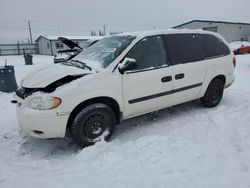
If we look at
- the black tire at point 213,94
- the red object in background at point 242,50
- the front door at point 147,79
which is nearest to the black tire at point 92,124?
the front door at point 147,79

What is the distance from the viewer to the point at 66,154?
3.41 meters

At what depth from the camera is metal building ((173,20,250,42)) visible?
101 ft

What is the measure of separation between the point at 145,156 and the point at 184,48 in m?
2.36

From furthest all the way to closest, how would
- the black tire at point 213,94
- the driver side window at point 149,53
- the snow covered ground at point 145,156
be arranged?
the black tire at point 213,94 → the driver side window at point 149,53 → the snow covered ground at point 145,156

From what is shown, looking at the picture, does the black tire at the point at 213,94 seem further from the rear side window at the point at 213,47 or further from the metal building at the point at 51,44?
the metal building at the point at 51,44

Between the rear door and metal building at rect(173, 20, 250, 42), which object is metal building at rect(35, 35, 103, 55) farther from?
the rear door

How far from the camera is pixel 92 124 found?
11.4 ft

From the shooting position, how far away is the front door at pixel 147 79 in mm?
3686

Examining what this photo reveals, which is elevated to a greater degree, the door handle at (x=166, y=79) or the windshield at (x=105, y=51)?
the windshield at (x=105, y=51)

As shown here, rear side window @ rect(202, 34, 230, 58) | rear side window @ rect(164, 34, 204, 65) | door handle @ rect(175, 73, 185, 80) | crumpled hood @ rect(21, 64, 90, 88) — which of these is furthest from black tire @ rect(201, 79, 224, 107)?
crumpled hood @ rect(21, 64, 90, 88)

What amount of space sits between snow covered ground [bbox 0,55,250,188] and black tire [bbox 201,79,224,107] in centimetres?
50

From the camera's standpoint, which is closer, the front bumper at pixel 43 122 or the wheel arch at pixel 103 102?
the front bumper at pixel 43 122

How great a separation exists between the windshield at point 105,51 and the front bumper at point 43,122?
1.00m

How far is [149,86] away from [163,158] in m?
1.26
